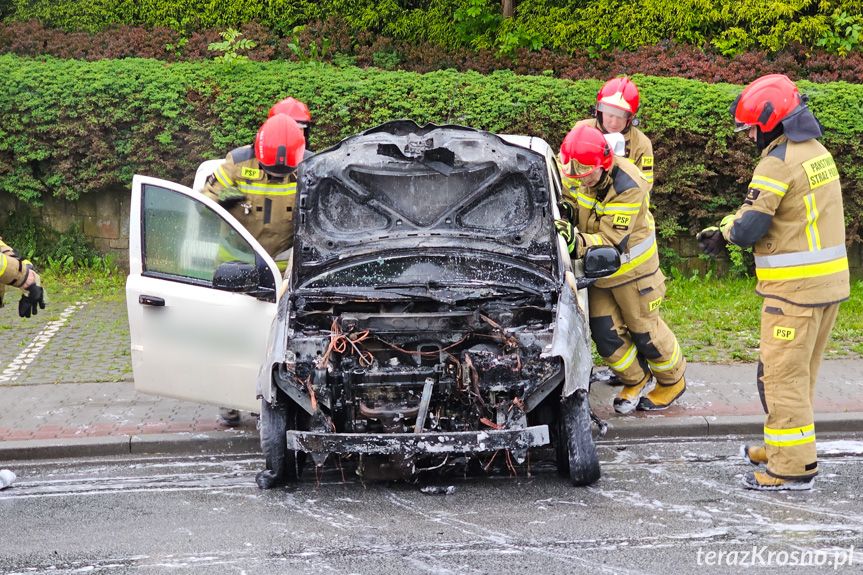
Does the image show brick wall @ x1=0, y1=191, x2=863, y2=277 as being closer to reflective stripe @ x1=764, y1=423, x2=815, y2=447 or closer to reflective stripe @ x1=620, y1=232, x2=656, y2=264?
reflective stripe @ x1=620, y1=232, x2=656, y2=264

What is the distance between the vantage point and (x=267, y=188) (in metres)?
6.61

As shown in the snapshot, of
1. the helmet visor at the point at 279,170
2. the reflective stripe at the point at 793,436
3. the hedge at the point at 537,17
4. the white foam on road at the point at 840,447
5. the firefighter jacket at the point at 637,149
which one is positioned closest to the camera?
the reflective stripe at the point at 793,436

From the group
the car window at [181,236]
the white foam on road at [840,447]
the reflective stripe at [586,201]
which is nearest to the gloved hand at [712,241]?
the reflective stripe at [586,201]

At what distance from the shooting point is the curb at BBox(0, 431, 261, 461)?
6250 mm

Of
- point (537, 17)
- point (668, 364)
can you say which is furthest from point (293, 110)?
point (537, 17)

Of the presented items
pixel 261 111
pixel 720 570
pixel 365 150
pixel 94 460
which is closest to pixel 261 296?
pixel 365 150

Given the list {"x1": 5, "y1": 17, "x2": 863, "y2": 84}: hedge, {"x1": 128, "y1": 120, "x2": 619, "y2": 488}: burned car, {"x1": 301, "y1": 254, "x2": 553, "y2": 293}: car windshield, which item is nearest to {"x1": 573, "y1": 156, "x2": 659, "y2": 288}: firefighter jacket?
{"x1": 128, "y1": 120, "x2": 619, "y2": 488}: burned car

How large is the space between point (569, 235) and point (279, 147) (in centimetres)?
198

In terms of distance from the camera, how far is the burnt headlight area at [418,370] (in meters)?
5.05

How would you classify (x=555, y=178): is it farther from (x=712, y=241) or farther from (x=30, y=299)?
(x=30, y=299)

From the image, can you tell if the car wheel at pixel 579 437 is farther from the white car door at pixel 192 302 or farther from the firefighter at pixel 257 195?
the firefighter at pixel 257 195

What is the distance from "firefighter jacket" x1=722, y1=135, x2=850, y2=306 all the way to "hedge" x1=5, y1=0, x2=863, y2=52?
6.64 meters

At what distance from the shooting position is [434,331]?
210 inches

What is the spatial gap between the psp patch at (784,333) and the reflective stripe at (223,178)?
362cm
